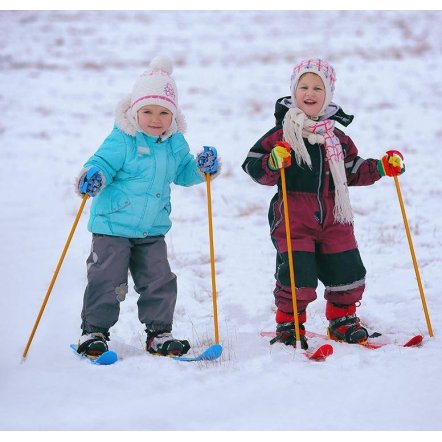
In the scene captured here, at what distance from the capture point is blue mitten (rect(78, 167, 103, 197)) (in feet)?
13.6

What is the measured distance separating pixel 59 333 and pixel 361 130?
10830 millimetres

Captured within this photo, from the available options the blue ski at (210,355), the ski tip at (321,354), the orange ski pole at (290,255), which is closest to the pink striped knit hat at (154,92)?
the orange ski pole at (290,255)

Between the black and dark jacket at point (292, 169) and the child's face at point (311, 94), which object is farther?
the child's face at point (311, 94)

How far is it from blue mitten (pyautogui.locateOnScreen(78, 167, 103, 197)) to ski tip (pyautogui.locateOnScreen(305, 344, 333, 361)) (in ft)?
5.35

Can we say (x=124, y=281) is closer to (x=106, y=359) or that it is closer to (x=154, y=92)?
(x=106, y=359)

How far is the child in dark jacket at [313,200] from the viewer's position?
441cm

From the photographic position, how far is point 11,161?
12.3 metres

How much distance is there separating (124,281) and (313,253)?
125 centimetres

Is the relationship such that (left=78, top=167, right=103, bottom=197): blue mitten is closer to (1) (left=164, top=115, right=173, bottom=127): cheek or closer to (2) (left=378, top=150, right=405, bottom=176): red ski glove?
(1) (left=164, top=115, right=173, bottom=127): cheek

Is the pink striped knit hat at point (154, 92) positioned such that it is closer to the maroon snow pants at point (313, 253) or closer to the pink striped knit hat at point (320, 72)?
the pink striped knit hat at point (320, 72)

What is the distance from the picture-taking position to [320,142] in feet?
14.6

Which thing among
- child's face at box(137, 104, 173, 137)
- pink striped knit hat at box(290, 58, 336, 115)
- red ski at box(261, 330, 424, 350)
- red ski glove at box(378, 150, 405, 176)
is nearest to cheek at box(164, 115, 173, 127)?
child's face at box(137, 104, 173, 137)
